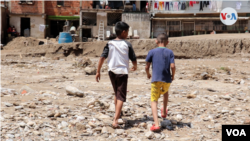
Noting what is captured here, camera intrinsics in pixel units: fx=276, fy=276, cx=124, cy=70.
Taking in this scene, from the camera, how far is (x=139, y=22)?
80.5ft

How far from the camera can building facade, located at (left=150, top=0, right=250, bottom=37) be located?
24281 mm

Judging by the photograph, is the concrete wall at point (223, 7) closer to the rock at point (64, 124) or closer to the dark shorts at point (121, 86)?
the dark shorts at point (121, 86)

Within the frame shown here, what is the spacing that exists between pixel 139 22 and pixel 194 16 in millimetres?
5032

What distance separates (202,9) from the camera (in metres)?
24.5

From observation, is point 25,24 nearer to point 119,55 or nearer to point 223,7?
point 223,7

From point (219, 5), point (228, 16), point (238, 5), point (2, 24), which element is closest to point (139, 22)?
point (219, 5)

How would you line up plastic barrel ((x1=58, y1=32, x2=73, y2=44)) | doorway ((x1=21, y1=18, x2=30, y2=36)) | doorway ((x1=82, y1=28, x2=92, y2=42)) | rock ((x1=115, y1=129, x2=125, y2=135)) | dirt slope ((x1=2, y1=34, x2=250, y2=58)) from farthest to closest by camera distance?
doorway ((x1=21, y1=18, x2=30, y2=36)) < doorway ((x1=82, y1=28, x2=92, y2=42)) < plastic barrel ((x1=58, y1=32, x2=73, y2=44)) < dirt slope ((x1=2, y1=34, x2=250, y2=58)) < rock ((x1=115, y1=129, x2=125, y2=135))

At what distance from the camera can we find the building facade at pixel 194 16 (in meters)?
24.3

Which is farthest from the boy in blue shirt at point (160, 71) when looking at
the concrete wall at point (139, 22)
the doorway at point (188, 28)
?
the doorway at point (188, 28)

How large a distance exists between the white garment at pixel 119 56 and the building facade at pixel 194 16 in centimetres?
2122

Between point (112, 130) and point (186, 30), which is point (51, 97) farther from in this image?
point (186, 30)

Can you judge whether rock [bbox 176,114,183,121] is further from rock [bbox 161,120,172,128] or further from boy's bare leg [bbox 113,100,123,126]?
boy's bare leg [bbox 113,100,123,126]

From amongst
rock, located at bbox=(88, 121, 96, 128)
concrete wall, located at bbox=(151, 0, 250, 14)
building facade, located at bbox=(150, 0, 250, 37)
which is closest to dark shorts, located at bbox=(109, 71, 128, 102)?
rock, located at bbox=(88, 121, 96, 128)

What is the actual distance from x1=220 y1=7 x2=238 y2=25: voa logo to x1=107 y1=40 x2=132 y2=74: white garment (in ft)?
74.2
